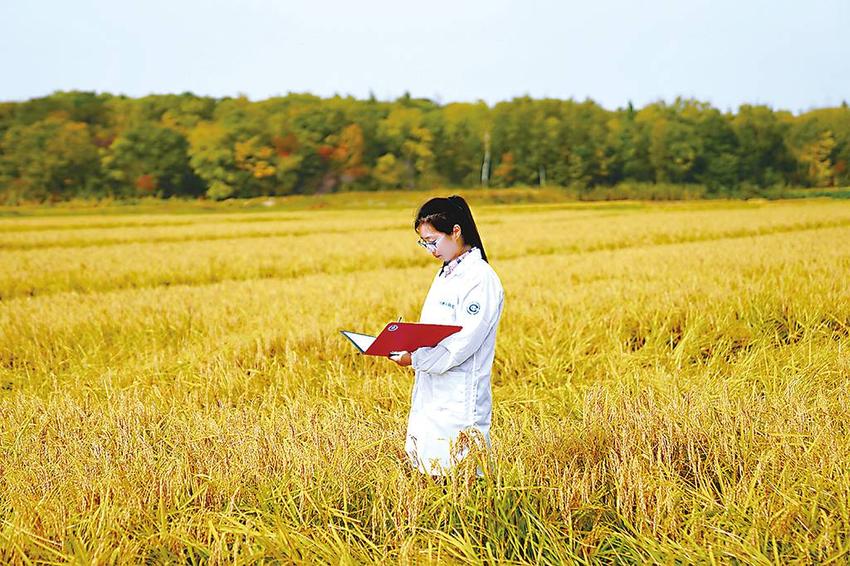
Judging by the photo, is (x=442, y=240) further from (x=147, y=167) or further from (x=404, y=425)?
(x=147, y=167)

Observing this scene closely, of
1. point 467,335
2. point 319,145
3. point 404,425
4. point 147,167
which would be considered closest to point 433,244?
point 467,335

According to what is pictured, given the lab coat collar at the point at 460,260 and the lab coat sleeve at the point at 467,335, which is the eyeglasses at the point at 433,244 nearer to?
the lab coat collar at the point at 460,260

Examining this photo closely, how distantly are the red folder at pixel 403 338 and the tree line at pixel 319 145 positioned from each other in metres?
22.2

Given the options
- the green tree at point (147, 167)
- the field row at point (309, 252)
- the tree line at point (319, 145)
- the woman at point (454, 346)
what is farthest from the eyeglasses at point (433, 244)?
the green tree at point (147, 167)

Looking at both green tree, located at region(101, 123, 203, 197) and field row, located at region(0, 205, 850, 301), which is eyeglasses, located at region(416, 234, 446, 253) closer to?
field row, located at region(0, 205, 850, 301)

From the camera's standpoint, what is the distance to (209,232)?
70.7ft

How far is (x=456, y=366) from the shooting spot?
2420 mm

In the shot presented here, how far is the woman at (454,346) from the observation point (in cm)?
233

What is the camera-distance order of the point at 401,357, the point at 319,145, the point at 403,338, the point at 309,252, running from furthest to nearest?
the point at 319,145 < the point at 309,252 < the point at 401,357 < the point at 403,338

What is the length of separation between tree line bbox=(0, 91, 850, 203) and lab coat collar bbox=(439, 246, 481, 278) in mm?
21945

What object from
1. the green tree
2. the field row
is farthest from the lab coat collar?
the green tree

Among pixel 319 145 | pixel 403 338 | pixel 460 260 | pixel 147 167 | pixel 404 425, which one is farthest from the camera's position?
pixel 319 145

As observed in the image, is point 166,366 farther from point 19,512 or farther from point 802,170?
point 802,170

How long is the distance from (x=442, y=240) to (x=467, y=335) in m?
0.33
